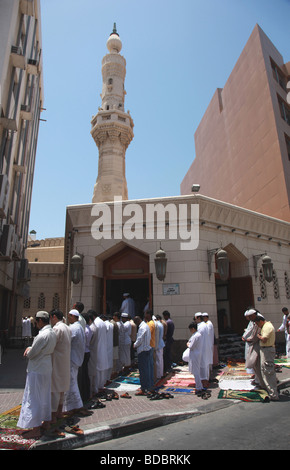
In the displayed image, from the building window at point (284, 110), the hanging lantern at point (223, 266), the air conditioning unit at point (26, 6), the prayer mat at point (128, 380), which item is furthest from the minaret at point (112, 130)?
the prayer mat at point (128, 380)

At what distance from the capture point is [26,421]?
397cm

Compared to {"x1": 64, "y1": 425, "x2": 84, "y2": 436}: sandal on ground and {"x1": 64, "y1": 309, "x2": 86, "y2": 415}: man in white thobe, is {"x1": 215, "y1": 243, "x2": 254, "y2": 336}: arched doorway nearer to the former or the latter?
{"x1": 64, "y1": 309, "x2": 86, "y2": 415}: man in white thobe

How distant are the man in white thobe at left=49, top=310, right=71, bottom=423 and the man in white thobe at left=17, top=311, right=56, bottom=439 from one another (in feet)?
0.65

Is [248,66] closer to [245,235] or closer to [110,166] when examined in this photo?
[110,166]

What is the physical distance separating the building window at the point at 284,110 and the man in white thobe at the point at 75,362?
1877 centimetres

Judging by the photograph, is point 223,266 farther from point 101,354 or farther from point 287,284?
point 287,284

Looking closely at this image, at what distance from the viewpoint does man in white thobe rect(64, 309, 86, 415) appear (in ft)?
16.1

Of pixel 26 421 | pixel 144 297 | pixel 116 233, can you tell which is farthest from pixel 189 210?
pixel 26 421

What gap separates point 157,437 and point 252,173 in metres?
17.9

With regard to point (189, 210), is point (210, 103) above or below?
above

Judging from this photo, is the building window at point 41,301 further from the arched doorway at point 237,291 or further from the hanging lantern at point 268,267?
the hanging lantern at point 268,267

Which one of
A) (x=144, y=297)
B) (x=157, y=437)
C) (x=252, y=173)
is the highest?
(x=252, y=173)

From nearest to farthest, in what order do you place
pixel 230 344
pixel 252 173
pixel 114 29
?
pixel 230 344 → pixel 252 173 → pixel 114 29

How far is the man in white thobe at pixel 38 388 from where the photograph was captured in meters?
4.00
